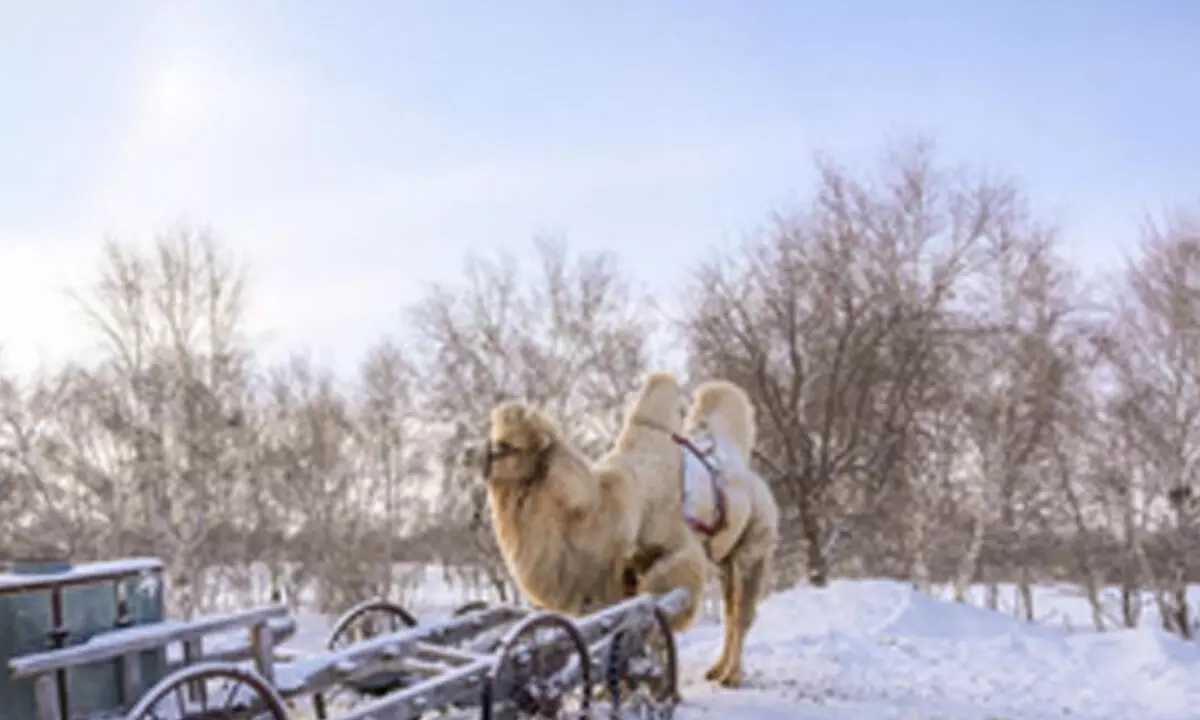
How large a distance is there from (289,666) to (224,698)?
0.63m

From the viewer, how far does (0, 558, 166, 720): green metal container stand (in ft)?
16.4

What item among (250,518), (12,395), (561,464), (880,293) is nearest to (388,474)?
(250,518)

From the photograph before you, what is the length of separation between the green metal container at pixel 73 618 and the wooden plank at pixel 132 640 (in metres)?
0.10

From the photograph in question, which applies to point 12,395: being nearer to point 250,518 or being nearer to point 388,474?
point 250,518

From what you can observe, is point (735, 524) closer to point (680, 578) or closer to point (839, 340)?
point (680, 578)

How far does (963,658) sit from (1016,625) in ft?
6.10

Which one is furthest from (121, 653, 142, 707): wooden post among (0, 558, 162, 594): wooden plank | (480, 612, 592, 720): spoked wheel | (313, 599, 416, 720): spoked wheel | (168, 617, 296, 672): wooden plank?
(480, 612, 592, 720): spoked wheel

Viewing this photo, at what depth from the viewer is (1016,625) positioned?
1212cm

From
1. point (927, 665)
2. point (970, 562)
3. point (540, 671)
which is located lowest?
point (970, 562)

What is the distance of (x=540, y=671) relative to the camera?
19.8ft

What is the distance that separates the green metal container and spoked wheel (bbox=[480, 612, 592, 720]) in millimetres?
1691

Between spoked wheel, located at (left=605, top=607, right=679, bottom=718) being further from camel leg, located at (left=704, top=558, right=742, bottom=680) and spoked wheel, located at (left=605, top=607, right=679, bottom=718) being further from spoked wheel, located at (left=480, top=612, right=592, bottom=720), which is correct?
camel leg, located at (left=704, top=558, right=742, bottom=680)

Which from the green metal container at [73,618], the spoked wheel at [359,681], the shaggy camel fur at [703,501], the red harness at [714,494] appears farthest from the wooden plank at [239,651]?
the red harness at [714,494]

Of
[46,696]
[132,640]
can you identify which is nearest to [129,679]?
[132,640]
